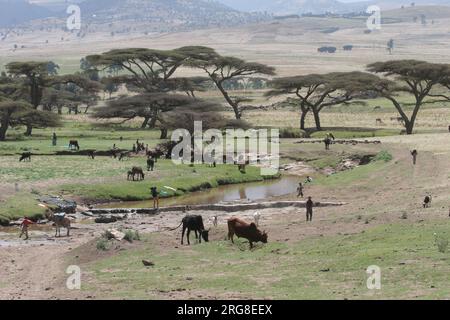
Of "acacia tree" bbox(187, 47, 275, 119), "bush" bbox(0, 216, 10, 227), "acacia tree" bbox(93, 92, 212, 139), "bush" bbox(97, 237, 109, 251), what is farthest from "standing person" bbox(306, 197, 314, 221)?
"acacia tree" bbox(187, 47, 275, 119)

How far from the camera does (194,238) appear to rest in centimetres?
3077

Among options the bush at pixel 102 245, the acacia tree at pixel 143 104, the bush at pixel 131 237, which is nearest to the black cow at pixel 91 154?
the acacia tree at pixel 143 104

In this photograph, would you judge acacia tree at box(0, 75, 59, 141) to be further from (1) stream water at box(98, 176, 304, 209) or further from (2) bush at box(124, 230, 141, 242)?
(2) bush at box(124, 230, 141, 242)

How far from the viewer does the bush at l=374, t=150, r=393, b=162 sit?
54709 millimetres

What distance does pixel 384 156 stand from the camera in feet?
182

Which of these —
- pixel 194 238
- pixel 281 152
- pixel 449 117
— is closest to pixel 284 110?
pixel 449 117

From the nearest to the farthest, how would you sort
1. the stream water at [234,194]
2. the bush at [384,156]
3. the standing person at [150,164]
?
the stream water at [234,194] < the standing person at [150,164] < the bush at [384,156]

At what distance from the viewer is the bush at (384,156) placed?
2154 inches

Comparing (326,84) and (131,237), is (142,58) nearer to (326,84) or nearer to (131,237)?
(326,84)

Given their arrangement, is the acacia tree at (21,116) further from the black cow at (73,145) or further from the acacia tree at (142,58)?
the acacia tree at (142,58)

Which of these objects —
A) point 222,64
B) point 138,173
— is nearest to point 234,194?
point 138,173

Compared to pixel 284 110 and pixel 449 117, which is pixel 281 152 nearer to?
pixel 449 117
